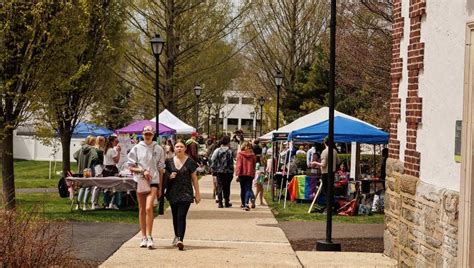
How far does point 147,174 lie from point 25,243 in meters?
3.53

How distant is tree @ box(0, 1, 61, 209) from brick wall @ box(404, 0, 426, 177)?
788 centimetres

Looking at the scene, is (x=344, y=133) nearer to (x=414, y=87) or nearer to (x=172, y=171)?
(x=172, y=171)

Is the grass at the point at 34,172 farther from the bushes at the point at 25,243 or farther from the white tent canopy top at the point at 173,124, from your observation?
the bushes at the point at 25,243

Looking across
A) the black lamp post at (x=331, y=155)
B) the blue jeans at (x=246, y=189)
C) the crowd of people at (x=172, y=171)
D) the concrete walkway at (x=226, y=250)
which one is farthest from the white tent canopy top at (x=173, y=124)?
the black lamp post at (x=331, y=155)

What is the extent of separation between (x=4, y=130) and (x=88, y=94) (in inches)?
362

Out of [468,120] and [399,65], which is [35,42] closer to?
[399,65]

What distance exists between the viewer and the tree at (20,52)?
1473cm

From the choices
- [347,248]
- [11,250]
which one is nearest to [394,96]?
[347,248]

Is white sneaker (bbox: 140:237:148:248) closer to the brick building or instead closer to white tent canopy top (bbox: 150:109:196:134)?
the brick building

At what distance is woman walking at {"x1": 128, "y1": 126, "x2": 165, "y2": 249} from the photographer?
11.5 meters

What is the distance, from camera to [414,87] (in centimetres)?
948

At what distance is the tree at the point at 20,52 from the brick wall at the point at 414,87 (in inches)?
310

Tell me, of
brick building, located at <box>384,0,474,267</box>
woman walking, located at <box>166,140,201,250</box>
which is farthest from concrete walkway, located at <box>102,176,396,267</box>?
brick building, located at <box>384,0,474,267</box>

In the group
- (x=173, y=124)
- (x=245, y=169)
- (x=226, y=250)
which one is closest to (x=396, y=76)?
(x=226, y=250)
